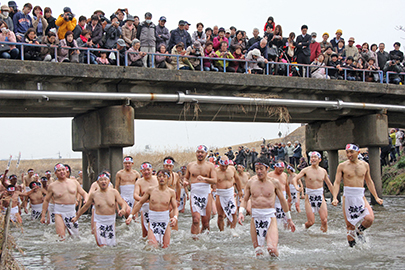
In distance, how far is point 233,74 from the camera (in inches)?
590

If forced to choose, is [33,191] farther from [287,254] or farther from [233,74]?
[287,254]

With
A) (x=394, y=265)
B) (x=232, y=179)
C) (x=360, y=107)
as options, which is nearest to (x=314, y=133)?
(x=360, y=107)

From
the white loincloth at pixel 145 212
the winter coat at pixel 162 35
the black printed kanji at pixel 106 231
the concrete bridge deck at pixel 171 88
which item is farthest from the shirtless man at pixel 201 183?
the winter coat at pixel 162 35

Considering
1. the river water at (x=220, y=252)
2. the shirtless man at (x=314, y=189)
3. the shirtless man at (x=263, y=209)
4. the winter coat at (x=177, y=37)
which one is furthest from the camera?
the winter coat at (x=177, y=37)

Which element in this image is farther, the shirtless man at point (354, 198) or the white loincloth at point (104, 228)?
the white loincloth at point (104, 228)

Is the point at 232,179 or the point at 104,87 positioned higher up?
the point at 104,87

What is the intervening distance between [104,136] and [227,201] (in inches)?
181

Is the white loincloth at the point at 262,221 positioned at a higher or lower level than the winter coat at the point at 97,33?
lower

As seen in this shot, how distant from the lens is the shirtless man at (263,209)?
8.05 meters

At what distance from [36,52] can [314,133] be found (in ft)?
42.4

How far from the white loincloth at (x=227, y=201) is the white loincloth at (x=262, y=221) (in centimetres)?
354

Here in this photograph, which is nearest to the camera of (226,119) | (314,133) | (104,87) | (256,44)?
(104,87)

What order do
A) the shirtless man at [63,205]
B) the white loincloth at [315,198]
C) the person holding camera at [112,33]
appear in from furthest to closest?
the person holding camera at [112,33]
the white loincloth at [315,198]
the shirtless man at [63,205]

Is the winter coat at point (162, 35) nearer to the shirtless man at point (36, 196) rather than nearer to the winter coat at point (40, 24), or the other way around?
the winter coat at point (40, 24)
